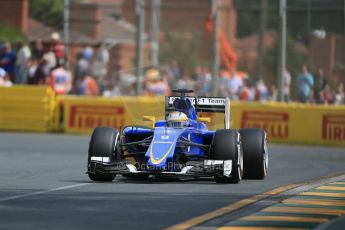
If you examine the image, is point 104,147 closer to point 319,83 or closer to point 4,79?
point 319,83

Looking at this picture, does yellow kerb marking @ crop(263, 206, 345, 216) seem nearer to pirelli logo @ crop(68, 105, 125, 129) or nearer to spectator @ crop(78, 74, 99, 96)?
pirelli logo @ crop(68, 105, 125, 129)

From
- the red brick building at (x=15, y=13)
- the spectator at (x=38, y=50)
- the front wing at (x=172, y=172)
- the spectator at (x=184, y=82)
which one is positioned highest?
the red brick building at (x=15, y=13)

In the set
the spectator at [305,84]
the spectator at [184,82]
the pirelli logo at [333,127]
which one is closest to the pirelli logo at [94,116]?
the spectator at [184,82]

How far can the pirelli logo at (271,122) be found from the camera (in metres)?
28.5

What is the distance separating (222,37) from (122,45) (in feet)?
62.8

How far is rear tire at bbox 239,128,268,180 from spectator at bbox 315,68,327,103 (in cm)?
1292

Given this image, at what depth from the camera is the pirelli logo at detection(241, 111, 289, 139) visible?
93.6 ft

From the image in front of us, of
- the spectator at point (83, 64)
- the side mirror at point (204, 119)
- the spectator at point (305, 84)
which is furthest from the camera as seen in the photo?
the spectator at point (83, 64)

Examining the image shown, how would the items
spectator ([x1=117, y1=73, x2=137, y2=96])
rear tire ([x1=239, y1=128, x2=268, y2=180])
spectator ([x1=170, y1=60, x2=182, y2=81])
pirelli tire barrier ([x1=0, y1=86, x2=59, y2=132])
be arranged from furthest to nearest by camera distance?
spectator ([x1=117, y1=73, x2=137, y2=96]) < spectator ([x1=170, y1=60, x2=182, y2=81]) < pirelli tire barrier ([x1=0, y1=86, x2=59, y2=132]) < rear tire ([x1=239, y1=128, x2=268, y2=180])

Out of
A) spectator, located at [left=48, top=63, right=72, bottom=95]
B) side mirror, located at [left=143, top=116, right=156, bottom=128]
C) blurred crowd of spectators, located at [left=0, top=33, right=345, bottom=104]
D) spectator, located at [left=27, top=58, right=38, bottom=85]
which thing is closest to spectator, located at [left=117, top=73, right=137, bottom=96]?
blurred crowd of spectators, located at [left=0, top=33, right=345, bottom=104]

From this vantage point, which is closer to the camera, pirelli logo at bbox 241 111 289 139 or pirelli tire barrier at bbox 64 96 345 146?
pirelli tire barrier at bbox 64 96 345 146

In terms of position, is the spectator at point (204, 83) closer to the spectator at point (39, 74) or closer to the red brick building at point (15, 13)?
the spectator at point (39, 74)

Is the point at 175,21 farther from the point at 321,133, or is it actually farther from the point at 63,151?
the point at 63,151

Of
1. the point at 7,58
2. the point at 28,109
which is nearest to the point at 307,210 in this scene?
the point at 28,109
